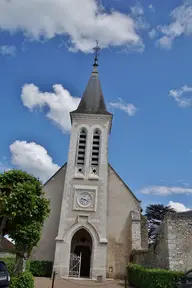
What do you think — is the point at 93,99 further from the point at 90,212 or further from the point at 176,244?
the point at 176,244

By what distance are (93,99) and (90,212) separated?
10.8 meters

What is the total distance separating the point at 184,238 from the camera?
48.0 feet

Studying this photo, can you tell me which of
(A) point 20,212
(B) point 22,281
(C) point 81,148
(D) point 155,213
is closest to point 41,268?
(C) point 81,148

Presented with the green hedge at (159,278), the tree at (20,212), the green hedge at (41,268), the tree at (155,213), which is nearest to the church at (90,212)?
the green hedge at (41,268)

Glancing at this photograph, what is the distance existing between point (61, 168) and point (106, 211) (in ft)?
19.7

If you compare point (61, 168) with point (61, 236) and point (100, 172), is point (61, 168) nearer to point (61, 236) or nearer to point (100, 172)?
point (100, 172)

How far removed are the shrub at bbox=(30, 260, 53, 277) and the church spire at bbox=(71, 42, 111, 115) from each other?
1286 cm

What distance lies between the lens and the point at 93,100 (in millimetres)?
25891

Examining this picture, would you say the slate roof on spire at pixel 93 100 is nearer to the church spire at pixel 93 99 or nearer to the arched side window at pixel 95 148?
the church spire at pixel 93 99

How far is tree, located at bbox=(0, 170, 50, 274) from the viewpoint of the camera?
35.4ft

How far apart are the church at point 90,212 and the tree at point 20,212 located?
9287mm

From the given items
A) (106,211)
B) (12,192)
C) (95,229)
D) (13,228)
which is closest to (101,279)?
(95,229)

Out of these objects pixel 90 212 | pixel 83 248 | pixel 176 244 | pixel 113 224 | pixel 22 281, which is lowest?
pixel 22 281

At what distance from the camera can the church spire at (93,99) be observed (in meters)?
25.0
